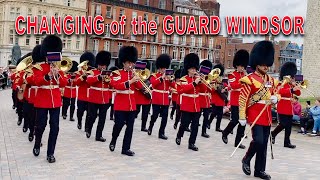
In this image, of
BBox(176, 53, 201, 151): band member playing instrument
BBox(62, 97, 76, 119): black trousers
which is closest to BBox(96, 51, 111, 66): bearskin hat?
BBox(176, 53, 201, 151): band member playing instrument

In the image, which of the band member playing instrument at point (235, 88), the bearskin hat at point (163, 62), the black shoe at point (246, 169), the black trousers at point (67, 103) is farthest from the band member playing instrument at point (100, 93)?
the black shoe at point (246, 169)

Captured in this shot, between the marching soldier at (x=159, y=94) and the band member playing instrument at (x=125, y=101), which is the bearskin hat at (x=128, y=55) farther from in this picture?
the marching soldier at (x=159, y=94)

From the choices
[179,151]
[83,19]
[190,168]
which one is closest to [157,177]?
[190,168]

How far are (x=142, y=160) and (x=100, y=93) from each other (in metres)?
2.53

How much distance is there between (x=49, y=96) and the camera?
7.39 meters

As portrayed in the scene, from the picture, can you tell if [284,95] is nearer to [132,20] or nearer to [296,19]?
[296,19]

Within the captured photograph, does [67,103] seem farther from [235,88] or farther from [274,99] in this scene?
[274,99]

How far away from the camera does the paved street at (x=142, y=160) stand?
6758mm

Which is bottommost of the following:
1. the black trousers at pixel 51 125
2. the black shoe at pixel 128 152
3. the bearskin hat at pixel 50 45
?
the black shoe at pixel 128 152

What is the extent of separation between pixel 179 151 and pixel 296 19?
53.4 ft

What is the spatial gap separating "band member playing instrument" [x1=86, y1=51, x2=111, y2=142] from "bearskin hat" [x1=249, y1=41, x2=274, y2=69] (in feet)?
11.9

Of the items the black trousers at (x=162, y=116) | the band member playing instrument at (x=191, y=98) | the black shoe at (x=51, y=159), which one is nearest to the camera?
the black shoe at (x=51, y=159)

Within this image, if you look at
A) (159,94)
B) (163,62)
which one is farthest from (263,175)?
(163,62)

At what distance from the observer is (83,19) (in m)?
47.4
